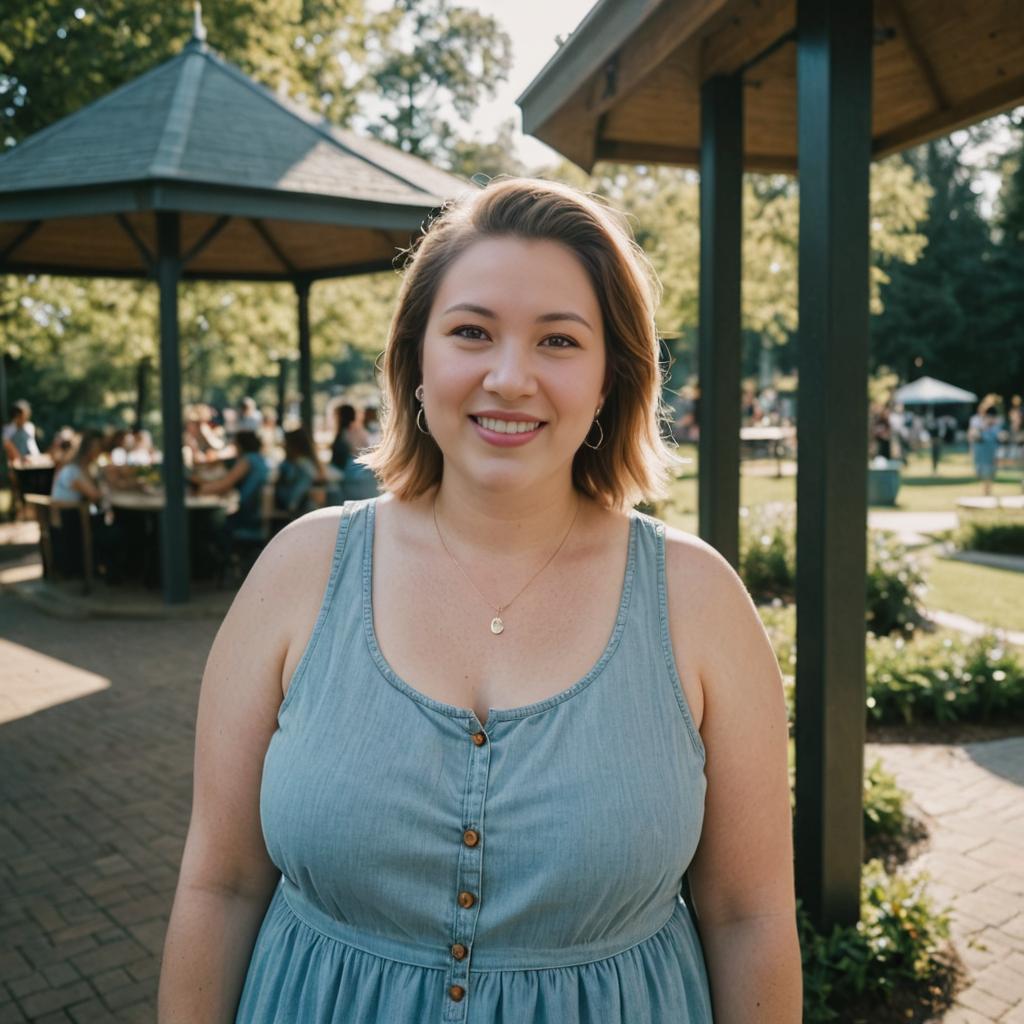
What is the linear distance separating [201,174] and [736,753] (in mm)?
8537

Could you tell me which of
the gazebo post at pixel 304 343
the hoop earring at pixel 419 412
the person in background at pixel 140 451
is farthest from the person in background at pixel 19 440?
the hoop earring at pixel 419 412

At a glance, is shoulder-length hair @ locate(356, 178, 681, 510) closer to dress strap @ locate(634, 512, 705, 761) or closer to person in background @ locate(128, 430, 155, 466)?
dress strap @ locate(634, 512, 705, 761)

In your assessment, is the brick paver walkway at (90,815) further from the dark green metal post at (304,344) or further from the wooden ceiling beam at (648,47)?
the dark green metal post at (304,344)

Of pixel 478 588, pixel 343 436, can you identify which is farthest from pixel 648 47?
pixel 343 436

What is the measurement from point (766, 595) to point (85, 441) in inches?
284

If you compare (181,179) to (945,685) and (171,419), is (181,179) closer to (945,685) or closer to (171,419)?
(171,419)

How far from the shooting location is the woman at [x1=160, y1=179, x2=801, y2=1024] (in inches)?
61.2

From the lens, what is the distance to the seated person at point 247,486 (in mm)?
10188

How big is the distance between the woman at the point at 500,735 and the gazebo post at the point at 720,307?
100 inches

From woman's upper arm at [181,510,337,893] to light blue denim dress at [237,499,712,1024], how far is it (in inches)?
2.3

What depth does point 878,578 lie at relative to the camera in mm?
8477

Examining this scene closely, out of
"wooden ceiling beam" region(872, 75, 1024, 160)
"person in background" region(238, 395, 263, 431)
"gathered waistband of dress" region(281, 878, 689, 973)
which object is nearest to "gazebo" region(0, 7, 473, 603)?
"wooden ceiling beam" region(872, 75, 1024, 160)

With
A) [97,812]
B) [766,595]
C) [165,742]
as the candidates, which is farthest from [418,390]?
[766,595]

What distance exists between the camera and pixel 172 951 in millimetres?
1704
